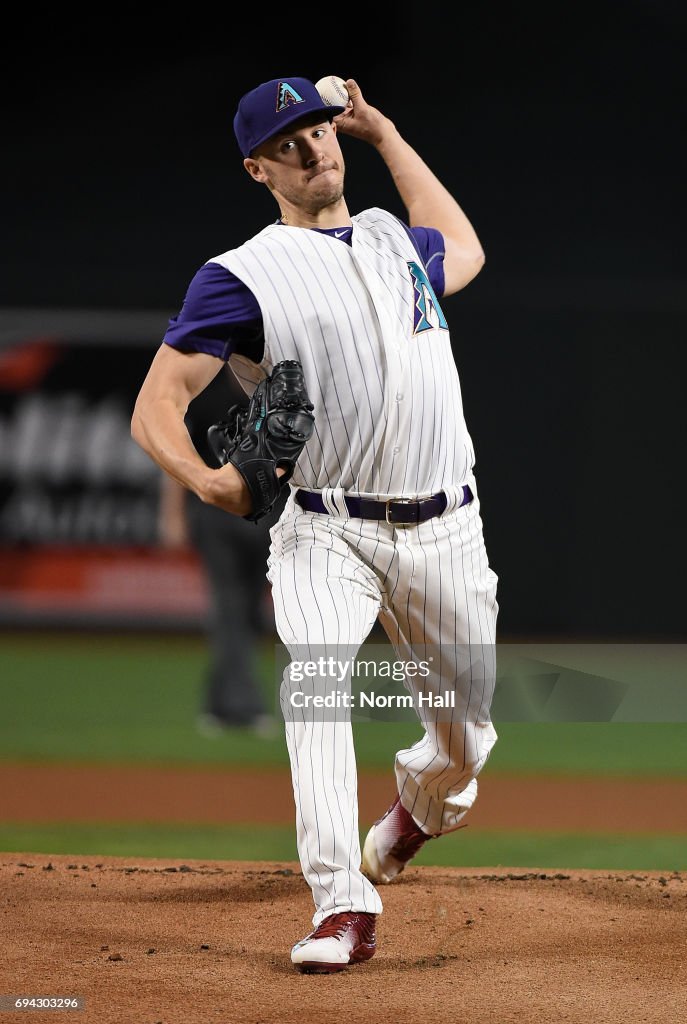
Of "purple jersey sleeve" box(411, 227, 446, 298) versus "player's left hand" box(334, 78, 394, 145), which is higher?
"player's left hand" box(334, 78, 394, 145)

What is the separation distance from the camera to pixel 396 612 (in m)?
3.12

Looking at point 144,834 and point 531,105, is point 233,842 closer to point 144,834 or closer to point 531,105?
point 144,834

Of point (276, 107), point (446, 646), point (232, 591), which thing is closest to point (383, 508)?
point (446, 646)

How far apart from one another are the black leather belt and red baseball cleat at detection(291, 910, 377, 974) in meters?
0.86

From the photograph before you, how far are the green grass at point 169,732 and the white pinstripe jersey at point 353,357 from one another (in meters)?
3.98

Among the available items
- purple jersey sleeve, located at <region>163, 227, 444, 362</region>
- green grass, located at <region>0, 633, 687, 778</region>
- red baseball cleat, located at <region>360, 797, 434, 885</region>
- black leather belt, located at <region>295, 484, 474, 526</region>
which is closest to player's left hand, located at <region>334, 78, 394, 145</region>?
purple jersey sleeve, located at <region>163, 227, 444, 362</region>

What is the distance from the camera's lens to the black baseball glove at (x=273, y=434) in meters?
2.72

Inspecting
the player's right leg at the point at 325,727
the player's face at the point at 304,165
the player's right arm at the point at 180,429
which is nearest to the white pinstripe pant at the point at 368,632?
the player's right leg at the point at 325,727

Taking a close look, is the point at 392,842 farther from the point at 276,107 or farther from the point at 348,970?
the point at 276,107

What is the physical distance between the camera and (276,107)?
299 cm

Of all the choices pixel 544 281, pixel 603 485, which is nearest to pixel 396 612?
pixel 603 485

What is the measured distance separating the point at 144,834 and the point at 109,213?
9.14 metres

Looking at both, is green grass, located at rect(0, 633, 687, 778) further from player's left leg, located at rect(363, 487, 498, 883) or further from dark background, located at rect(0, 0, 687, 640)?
dark background, located at rect(0, 0, 687, 640)

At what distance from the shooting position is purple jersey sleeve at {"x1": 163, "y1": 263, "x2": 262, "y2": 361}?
291 centimetres
